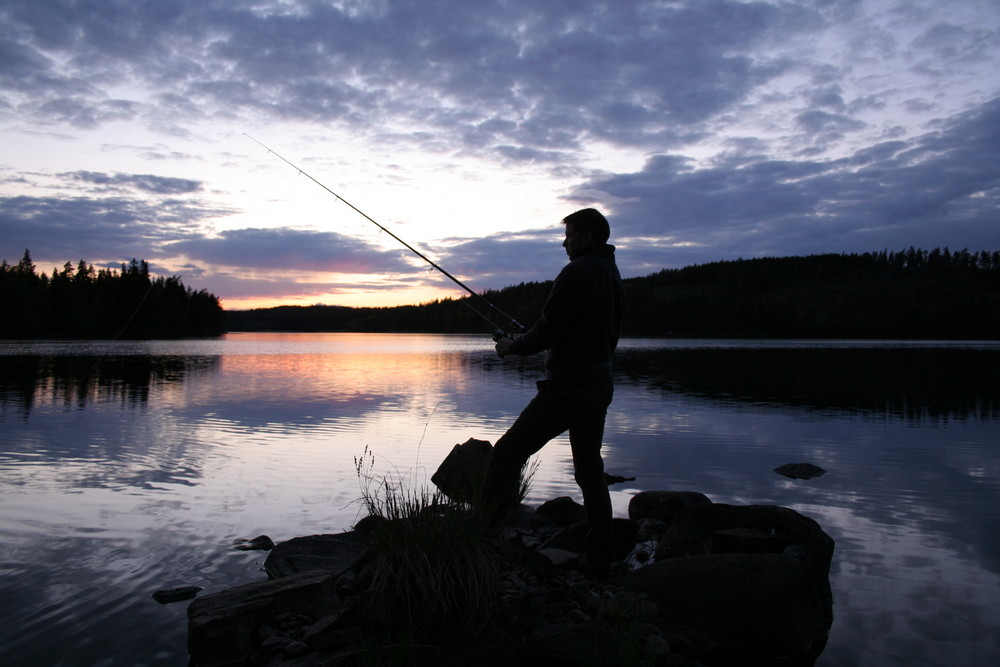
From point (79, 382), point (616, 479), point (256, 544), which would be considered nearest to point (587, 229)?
point (256, 544)

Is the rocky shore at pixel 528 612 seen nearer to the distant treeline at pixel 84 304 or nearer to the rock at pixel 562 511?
the rock at pixel 562 511

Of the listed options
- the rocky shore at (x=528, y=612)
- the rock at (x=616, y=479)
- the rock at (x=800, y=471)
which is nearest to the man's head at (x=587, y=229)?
the rocky shore at (x=528, y=612)

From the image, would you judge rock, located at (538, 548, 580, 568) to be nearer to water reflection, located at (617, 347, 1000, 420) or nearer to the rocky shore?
the rocky shore

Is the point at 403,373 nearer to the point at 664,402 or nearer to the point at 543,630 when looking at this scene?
the point at 664,402

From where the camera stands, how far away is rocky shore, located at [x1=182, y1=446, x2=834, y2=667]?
3.73 metres

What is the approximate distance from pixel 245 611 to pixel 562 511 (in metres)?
3.83

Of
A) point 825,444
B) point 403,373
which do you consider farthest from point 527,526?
point 403,373

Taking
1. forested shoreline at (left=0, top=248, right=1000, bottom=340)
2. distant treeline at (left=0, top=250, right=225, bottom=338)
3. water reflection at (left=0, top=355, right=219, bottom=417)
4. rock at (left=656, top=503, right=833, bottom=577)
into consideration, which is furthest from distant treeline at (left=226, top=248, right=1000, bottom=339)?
rock at (left=656, top=503, right=833, bottom=577)

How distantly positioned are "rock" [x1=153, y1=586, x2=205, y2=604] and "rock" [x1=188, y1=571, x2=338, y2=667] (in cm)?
63

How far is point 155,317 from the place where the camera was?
114 meters

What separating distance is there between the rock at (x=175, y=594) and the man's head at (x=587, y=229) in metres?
3.90

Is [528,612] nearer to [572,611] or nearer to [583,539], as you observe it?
[572,611]

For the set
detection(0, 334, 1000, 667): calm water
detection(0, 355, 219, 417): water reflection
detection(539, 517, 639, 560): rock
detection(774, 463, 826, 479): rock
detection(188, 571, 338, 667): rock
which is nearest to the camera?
detection(188, 571, 338, 667): rock

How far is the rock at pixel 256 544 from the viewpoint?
238 inches
